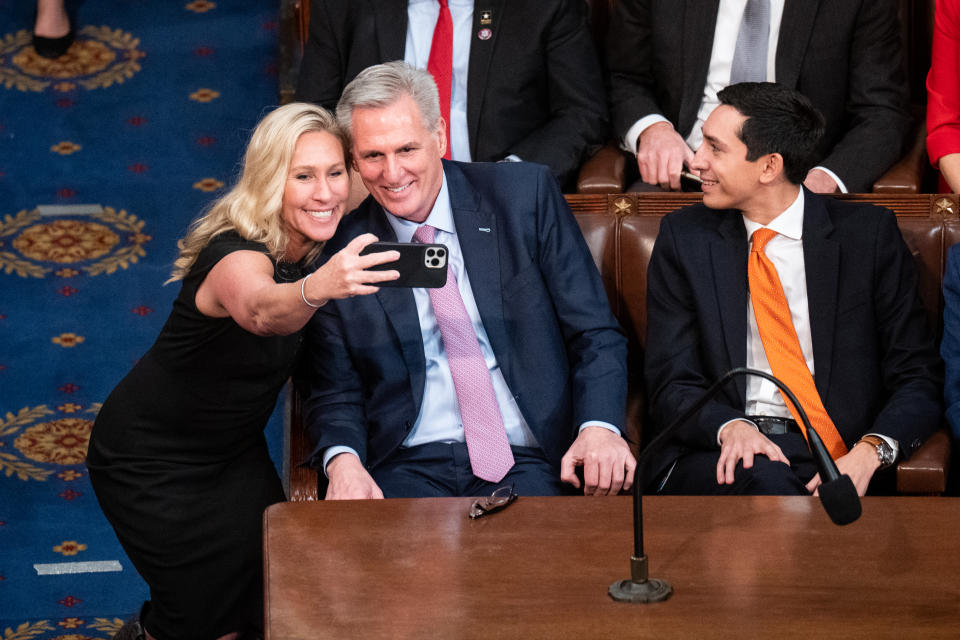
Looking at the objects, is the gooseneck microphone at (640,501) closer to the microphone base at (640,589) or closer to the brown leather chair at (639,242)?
the microphone base at (640,589)

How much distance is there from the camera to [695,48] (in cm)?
321

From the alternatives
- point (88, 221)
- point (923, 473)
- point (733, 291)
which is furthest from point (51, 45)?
point (923, 473)

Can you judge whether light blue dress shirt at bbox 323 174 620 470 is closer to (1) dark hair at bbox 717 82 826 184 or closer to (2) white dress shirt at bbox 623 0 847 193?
(1) dark hair at bbox 717 82 826 184

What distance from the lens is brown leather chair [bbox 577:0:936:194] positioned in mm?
3061

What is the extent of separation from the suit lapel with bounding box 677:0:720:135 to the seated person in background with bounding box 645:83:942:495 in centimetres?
62

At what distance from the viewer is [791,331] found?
8.22 feet

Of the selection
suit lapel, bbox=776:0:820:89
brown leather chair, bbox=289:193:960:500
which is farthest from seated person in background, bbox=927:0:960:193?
brown leather chair, bbox=289:193:960:500

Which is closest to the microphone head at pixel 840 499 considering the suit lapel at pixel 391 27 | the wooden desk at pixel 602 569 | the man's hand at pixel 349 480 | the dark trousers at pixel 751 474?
the wooden desk at pixel 602 569

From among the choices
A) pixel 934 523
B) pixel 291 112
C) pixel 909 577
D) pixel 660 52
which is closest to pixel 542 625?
pixel 909 577

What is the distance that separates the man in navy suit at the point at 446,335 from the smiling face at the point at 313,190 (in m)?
0.10

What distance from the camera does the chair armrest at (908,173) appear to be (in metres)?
3.02

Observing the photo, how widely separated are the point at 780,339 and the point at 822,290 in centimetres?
13

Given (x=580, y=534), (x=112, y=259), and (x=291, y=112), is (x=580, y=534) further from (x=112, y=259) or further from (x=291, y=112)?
(x=112, y=259)

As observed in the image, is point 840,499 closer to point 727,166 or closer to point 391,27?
point 727,166
